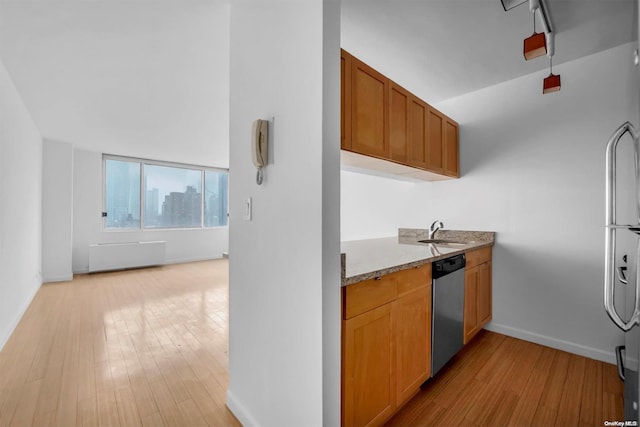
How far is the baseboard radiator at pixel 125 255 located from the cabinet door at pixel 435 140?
5.81m

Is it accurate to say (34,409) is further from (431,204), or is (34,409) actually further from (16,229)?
(431,204)

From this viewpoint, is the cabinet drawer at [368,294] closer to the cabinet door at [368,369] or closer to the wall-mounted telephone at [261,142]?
the cabinet door at [368,369]

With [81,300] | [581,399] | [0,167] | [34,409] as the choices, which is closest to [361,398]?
[581,399]

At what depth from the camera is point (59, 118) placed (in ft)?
12.4

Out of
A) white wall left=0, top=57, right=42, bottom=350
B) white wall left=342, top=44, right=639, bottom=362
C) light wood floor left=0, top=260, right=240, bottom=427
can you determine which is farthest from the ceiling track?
white wall left=0, top=57, right=42, bottom=350

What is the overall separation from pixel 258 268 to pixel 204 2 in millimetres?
1630

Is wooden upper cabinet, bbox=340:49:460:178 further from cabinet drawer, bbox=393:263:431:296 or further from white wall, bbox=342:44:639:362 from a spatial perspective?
cabinet drawer, bbox=393:263:431:296

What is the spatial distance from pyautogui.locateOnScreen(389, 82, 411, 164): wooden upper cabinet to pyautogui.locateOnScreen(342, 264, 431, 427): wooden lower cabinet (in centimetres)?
83

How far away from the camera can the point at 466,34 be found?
A: 2.06 metres

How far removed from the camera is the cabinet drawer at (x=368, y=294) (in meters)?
1.25

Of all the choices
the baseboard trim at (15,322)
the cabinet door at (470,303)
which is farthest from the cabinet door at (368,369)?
the baseboard trim at (15,322)

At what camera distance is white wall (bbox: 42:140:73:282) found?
4742mm

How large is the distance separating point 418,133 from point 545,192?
1.32 metres

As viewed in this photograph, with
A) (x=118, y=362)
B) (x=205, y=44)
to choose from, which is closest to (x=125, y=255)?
(x=118, y=362)
